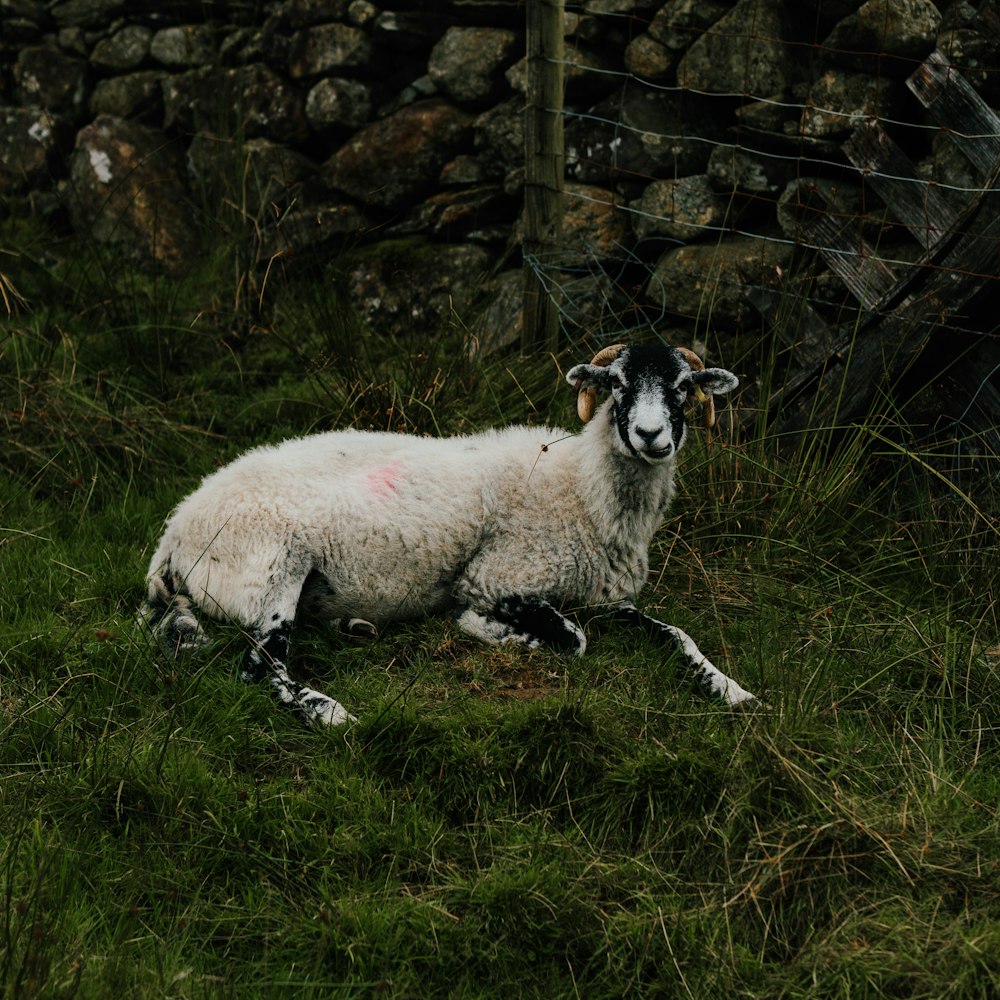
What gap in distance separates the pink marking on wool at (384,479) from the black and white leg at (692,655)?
1028 mm

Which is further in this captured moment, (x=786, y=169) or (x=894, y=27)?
(x=786, y=169)

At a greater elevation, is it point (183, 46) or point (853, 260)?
point (183, 46)

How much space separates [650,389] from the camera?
454 centimetres

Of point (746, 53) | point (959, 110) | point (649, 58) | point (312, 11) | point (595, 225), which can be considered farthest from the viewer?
point (312, 11)

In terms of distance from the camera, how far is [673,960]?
300cm

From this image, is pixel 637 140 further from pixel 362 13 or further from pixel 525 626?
pixel 525 626

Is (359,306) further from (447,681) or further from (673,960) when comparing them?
(673,960)

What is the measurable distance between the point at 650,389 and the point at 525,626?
3.42 feet

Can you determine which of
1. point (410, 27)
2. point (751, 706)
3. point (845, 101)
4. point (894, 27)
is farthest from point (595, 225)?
point (751, 706)

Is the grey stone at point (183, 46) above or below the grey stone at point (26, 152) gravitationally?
above

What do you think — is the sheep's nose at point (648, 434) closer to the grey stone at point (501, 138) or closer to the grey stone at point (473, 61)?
the grey stone at point (501, 138)

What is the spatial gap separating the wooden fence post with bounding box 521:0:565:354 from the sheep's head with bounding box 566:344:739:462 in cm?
156

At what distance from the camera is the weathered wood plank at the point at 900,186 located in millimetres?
5508

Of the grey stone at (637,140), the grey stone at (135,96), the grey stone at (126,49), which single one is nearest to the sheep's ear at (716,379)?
the grey stone at (637,140)
